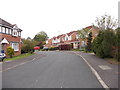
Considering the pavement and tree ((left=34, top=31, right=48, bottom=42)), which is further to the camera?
tree ((left=34, top=31, right=48, bottom=42))

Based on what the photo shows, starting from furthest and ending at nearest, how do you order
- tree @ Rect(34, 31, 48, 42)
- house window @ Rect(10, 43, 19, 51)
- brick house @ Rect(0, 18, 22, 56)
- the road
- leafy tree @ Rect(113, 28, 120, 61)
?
1. tree @ Rect(34, 31, 48, 42)
2. house window @ Rect(10, 43, 19, 51)
3. brick house @ Rect(0, 18, 22, 56)
4. leafy tree @ Rect(113, 28, 120, 61)
5. the road

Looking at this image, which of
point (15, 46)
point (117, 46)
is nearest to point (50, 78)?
point (117, 46)

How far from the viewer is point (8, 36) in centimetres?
2209

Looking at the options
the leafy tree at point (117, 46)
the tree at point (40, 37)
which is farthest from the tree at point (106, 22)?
the tree at point (40, 37)

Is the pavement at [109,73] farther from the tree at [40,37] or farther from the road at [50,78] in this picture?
the tree at [40,37]

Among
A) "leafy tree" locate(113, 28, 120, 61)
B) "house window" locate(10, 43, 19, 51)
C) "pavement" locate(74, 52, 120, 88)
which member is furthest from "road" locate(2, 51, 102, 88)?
"house window" locate(10, 43, 19, 51)

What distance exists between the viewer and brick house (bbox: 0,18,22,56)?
20.2 metres

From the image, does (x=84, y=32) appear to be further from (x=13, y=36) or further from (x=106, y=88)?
(x=106, y=88)

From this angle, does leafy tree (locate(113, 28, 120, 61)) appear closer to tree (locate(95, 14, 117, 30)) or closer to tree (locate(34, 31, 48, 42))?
tree (locate(95, 14, 117, 30))

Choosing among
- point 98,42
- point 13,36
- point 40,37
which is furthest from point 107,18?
point 40,37

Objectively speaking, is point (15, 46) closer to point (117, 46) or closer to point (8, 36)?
point (8, 36)

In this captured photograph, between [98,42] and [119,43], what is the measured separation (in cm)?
421

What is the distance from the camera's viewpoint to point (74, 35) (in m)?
52.2

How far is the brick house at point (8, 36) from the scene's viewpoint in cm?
2020
